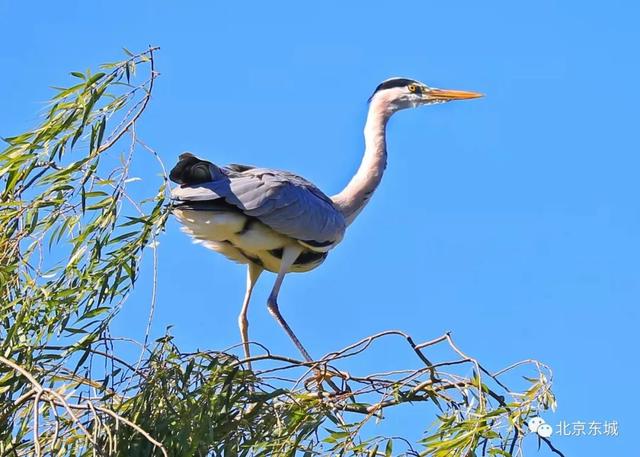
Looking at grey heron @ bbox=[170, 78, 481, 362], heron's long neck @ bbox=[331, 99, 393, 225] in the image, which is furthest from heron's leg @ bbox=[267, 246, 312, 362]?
heron's long neck @ bbox=[331, 99, 393, 225]

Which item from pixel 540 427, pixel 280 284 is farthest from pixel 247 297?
pixel 540 427

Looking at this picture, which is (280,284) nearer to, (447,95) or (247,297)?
(247,297)

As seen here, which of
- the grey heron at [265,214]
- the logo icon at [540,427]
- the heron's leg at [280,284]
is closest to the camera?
the logo icon at [540,427]

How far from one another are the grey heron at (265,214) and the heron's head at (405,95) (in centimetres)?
37

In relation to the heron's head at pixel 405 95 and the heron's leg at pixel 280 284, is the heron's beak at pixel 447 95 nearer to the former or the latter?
the heron's head at pixel 405 95

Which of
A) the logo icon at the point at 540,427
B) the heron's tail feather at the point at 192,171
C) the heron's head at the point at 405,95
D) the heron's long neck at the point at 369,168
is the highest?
the heron's head at the point at 405,95

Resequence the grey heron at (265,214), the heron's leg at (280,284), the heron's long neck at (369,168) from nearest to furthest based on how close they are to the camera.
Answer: the grey heron at (265,214) → the heron's leg at (280,284) → the heron's long neck at (369,168)

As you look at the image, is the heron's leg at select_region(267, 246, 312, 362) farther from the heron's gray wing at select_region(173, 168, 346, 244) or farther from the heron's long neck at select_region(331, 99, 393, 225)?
the heron's long neck at select_region(331, 99, 393, 225)

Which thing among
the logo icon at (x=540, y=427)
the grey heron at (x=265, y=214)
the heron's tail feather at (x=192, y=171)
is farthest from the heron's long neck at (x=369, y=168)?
the logo icon at (x=540, y=427)

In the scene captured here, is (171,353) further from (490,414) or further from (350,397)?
(490,414)

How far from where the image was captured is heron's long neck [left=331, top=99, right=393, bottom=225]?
594 centimetres

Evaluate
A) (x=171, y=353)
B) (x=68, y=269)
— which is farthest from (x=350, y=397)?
(x=68, y=269)

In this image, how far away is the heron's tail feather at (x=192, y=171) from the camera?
4527 millimetres

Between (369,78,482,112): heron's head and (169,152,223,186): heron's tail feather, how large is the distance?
1.65 metres
